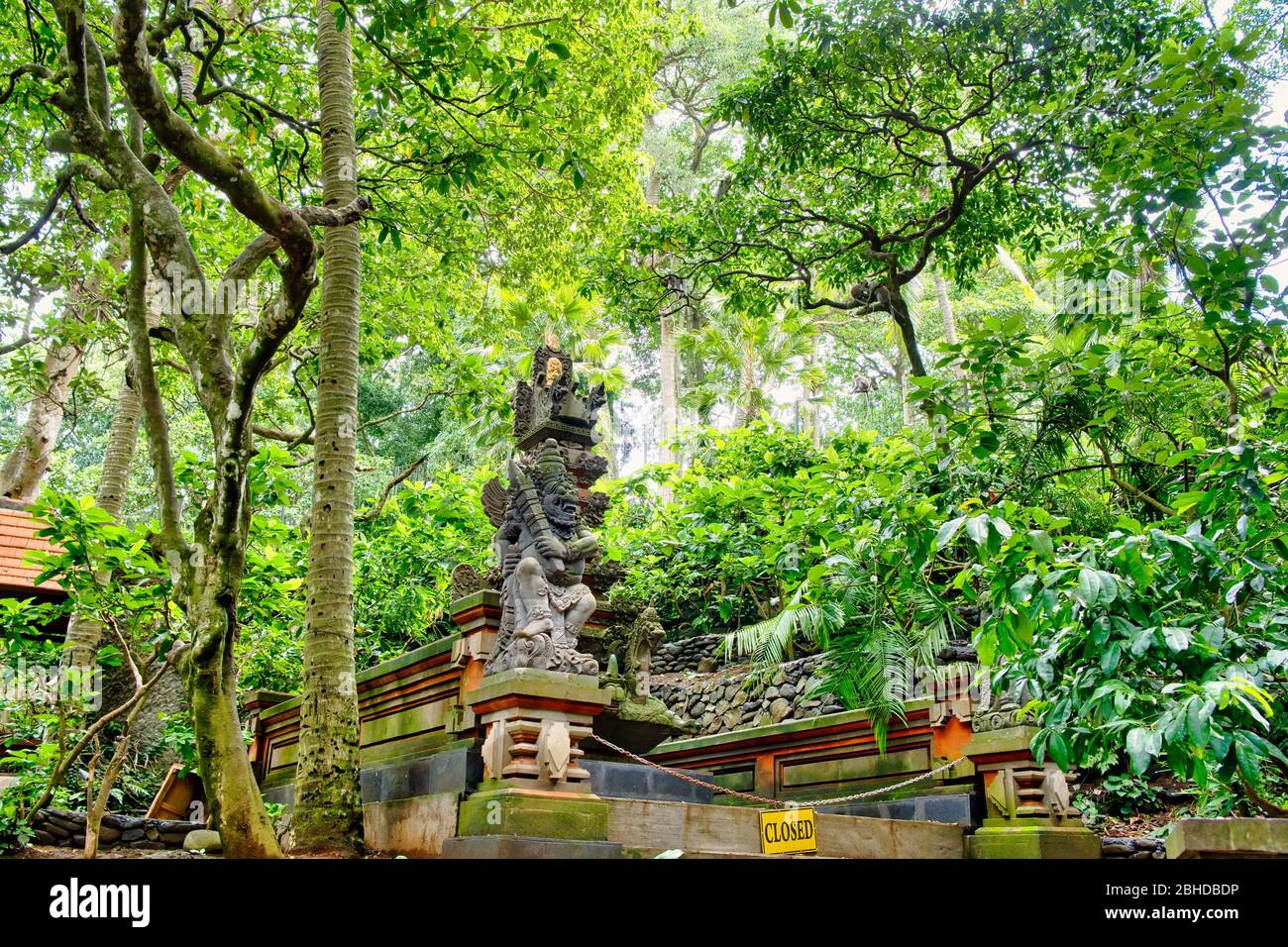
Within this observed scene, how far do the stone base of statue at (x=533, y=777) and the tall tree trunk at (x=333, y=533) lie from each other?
0.78 meters

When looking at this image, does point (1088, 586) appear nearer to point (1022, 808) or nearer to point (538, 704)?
point (538, 704)

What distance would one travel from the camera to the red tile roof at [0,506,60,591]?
44.3ft

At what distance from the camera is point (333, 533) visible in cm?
652

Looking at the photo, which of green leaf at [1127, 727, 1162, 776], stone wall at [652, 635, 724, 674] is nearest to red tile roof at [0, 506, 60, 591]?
stone wall at [652, 635, 724, 674]

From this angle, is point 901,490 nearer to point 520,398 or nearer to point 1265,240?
point 1265,240

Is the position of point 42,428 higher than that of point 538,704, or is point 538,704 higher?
point 42,428

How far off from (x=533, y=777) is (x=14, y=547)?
→ 1110 centimetres

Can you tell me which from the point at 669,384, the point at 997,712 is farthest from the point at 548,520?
the point at 669,384

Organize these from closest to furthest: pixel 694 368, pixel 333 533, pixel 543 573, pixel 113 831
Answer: pixel 333 533, pixel 543 573, pixel 113 831, pixel 694 368

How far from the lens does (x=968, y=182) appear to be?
1031 centimetres

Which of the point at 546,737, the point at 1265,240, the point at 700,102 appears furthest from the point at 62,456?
the point at 1265,240

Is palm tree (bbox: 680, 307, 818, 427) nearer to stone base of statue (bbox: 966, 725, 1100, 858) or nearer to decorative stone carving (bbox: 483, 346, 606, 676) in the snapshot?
decorative stone carving (bbox: 483, 346, 606, 676)

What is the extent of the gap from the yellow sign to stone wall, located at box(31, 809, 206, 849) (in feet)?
22.1

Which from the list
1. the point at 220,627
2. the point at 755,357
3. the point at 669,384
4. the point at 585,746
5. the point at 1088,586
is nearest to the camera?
the point at 1088,586
